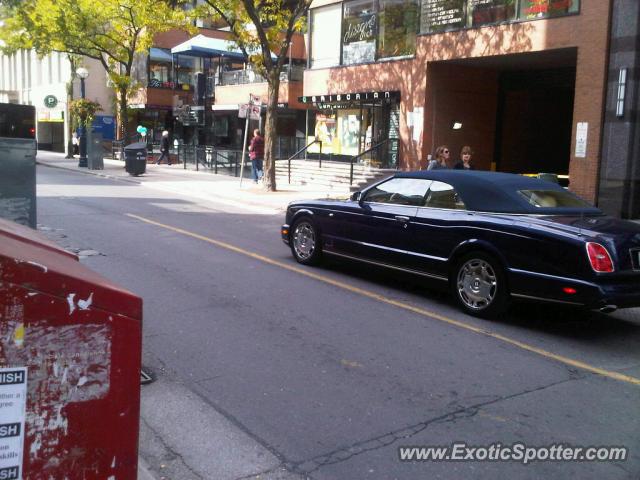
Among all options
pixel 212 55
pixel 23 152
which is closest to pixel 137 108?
pixel 212 55

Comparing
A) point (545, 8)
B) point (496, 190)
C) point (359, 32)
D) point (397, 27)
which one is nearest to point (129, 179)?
point (359, 32)

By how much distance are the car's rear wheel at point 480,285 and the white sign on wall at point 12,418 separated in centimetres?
528

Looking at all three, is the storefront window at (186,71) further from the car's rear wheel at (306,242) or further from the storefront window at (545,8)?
the car's rear wheel at (306,242)

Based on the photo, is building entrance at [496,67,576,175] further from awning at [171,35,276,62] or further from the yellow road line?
awning at [171,35,276,62]

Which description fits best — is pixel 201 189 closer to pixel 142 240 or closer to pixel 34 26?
pixel 142 240

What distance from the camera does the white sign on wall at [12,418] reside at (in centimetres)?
220

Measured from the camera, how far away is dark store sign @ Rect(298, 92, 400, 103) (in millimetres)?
23103

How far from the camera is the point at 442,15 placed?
20.2 metres

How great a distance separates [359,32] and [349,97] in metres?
2.47

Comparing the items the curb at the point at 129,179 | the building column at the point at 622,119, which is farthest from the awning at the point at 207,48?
the building column at the point at 622,119

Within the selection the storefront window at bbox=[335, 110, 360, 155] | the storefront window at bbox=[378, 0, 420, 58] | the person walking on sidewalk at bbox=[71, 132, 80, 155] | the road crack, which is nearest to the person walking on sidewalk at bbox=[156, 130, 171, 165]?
the person walking on sidewalk at bbox=[71, 132, 80, 155]

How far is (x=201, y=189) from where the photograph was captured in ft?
71.1

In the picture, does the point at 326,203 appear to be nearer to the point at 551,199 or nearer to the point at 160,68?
the point at 551,199

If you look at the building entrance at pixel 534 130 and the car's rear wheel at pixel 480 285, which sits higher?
the building entrance at pixel 534 130
